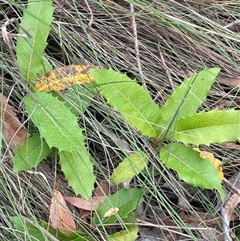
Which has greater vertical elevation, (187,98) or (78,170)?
(187,98)

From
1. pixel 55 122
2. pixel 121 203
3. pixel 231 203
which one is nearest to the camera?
pixel 55 122

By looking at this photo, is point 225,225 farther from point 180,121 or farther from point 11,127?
point 11,127

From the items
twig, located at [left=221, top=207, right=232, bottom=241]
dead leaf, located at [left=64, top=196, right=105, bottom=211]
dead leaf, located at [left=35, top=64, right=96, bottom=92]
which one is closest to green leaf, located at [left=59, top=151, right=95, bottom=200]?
Answer: dead leaf, located at [left=64, top=196, right=105, bottom=211]

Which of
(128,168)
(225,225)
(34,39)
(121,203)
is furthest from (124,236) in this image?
(34,39)

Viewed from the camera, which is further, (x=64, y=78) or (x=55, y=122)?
(x=64, y=78)

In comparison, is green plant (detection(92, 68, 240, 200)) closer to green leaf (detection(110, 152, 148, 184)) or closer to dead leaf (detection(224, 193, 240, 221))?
green leaf (detection(110, 152, 148, 184))

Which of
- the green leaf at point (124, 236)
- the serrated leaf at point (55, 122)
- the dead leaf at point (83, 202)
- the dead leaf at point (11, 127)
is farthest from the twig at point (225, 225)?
the dead leaf at point (11, 127)

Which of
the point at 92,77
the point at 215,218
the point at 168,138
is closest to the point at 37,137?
the point at 92,77
